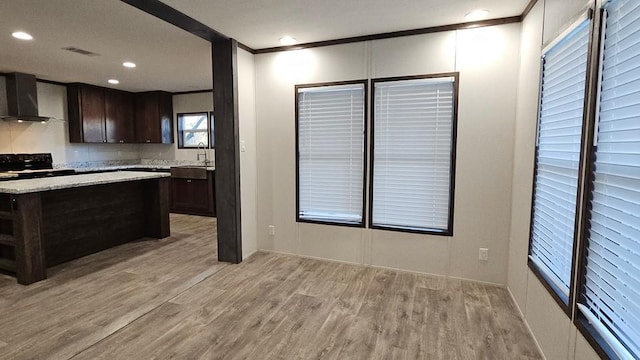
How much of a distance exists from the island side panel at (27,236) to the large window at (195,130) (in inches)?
149

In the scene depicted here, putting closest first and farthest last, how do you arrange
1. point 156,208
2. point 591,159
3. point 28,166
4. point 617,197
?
1. point 617,197
2. point 591,159
3. point 156,208
4. point 28,166

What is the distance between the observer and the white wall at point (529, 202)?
1.73 metres

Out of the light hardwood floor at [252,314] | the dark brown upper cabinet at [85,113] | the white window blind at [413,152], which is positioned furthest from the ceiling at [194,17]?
the light hardwood floor at [252,314]

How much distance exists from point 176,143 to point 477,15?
6279 mm

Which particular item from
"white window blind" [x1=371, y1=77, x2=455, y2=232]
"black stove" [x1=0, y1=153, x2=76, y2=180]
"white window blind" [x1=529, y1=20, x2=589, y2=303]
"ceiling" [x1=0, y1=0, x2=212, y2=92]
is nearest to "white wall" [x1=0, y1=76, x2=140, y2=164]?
"black stove" [x1=0, y1=153, x2=76, y2=180]

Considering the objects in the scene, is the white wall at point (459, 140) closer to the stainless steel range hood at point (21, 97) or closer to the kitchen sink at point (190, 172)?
the kitchen sink at point (190, 172)

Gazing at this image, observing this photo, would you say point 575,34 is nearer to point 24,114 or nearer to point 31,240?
point 31,240

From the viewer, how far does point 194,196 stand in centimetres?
622

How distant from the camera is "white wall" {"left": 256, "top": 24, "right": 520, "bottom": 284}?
297 cm

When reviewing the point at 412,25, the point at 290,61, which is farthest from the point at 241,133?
the point at 412,25

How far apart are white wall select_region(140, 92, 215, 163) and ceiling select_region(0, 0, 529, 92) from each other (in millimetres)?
2248

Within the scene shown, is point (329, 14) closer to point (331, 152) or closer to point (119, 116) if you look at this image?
point (331, 152)

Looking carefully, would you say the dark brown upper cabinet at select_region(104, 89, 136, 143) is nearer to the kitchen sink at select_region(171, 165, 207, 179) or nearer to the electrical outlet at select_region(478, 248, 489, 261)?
the kitchen sink at select_region(171, 165, 207, 179)

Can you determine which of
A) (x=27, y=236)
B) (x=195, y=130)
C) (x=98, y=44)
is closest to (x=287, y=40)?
(x=98, y=44)
